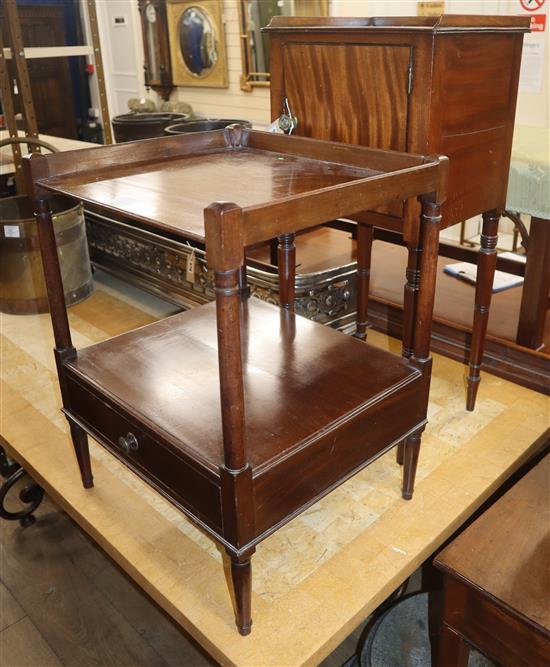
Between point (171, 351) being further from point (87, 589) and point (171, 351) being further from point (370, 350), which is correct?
point (87, 589)

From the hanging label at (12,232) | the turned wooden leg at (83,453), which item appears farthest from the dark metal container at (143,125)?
the turned wooden leg at (83,453)

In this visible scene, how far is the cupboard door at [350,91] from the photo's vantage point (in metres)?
1.44

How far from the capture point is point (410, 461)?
4.89 ft

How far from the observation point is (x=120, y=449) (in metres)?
1.33

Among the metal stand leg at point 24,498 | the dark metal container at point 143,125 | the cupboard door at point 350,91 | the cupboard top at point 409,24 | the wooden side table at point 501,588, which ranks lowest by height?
the metal stand leg at point 24,498

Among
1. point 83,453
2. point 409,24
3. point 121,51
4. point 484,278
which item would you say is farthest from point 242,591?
point 121,51

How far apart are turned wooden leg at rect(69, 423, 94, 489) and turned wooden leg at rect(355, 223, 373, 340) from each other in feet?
3.08

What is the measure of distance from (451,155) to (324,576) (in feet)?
3.11

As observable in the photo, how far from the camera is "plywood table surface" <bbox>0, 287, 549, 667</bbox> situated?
1245mm

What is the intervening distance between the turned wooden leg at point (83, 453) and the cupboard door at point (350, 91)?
915mm

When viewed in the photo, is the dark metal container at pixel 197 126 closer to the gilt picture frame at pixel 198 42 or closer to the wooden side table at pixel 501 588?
the wooden side table at pixel 501 588

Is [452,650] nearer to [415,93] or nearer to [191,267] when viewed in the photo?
[415,93]

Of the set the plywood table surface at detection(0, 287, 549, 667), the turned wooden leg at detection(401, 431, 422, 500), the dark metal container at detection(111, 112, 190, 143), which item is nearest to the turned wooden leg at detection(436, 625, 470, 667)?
the plywood table surface at detection(0, 287, 549, 667)

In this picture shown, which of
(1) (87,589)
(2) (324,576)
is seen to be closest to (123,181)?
(2) (324,576)
